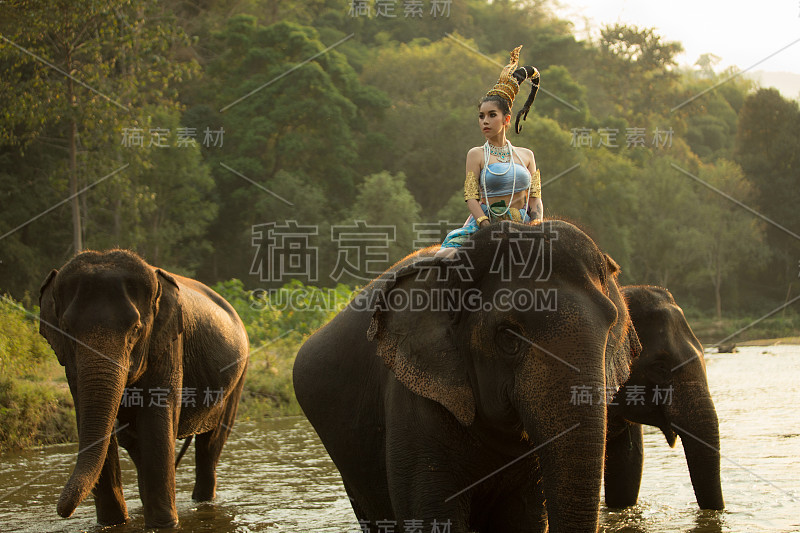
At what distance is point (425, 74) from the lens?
5700 centimetres

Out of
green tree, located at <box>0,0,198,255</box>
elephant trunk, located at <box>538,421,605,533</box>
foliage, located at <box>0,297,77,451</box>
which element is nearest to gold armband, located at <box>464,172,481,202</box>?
elephant trunk, located at <box>538,421,605,533</box>

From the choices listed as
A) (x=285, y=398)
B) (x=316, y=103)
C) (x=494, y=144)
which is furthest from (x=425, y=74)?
(x=494, y=144)

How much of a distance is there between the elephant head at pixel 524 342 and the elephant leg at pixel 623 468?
3.77 m

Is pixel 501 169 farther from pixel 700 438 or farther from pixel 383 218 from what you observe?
pixel 383 218

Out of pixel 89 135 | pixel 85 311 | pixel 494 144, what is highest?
pixel 89 135

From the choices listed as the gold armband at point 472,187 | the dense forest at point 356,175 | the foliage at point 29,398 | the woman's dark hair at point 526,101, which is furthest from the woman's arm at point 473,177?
the dense forest at point 356,175

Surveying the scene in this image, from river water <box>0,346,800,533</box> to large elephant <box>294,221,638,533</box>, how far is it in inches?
136

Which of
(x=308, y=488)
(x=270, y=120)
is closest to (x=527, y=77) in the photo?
(x=308, y=488)

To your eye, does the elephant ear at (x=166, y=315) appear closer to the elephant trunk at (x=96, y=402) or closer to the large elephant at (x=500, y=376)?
the elephant trunk at (x=96, y=402)

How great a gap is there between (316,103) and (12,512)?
38.3 metres

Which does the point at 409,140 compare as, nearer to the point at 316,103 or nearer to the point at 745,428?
the point at 316,103

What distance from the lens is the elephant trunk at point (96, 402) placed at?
6.60 m

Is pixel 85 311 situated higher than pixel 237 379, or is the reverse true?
pixel 85 311

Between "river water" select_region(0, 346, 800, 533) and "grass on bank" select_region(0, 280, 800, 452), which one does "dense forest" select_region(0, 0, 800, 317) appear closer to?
"grass on bank" select_region(0, 280, 800, 452)
